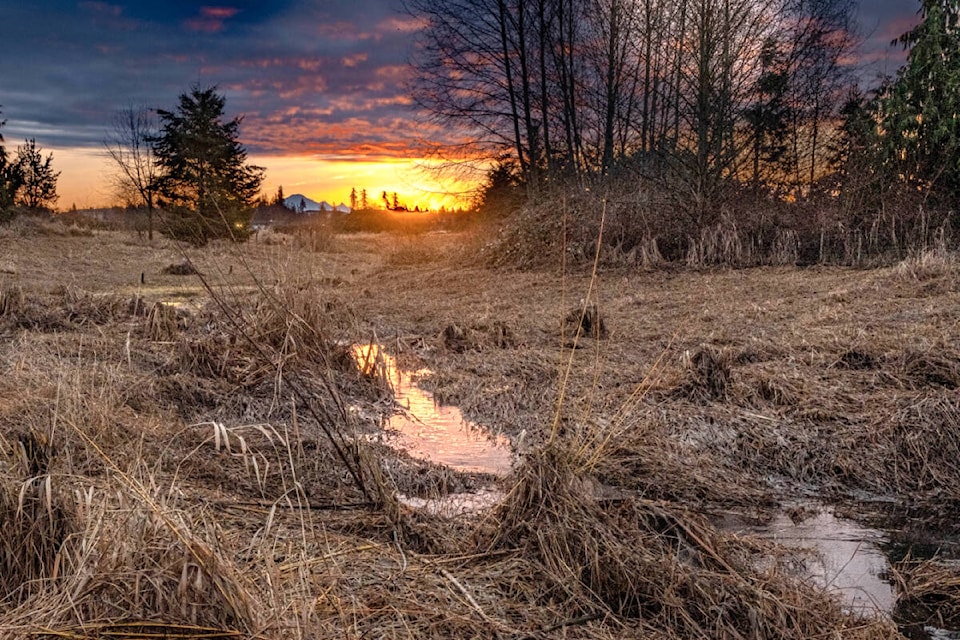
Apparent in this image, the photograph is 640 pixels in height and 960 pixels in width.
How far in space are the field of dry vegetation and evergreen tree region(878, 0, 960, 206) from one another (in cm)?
569

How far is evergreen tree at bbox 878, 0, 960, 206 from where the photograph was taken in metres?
14.4

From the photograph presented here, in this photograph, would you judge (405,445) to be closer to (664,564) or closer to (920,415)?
(664,564)

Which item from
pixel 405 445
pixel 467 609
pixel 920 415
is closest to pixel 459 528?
pixel 467 609

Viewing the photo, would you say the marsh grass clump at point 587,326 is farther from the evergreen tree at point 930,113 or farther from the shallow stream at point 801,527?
the evergreen tree at point 930,113

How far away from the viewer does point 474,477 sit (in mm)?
4668

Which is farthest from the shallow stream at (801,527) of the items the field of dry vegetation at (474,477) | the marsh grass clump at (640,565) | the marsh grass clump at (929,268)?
the marsh grass clump at (929,268)

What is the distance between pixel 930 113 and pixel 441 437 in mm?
14498

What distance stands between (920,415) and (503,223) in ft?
48.6

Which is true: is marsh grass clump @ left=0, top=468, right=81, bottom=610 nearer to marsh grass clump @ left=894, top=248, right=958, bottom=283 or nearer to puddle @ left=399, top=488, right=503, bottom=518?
puddle @ left=399, top=488, right=503, bottom=518

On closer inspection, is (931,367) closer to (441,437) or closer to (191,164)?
(441,437)

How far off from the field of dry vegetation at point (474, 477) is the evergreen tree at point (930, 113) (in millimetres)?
5691

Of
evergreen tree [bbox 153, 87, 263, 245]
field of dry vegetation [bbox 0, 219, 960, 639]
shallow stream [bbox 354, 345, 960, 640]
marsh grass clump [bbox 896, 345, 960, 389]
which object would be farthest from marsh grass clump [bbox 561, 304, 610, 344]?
evergreen tree [bbox 153, 87, 263, 245]

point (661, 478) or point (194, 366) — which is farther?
point (194, 366)

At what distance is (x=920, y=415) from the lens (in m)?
4.80
